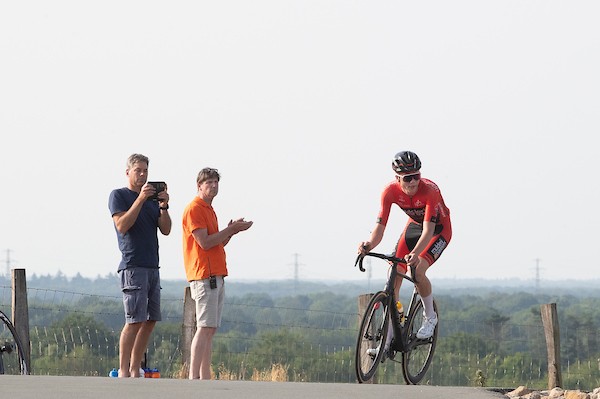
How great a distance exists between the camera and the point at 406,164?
1205cm

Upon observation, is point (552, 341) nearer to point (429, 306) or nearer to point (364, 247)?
point (429, 306)

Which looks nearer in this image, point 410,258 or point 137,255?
point 137,255

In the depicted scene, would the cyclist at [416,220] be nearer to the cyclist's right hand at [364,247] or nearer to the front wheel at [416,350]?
the cyclist's right hand at [364,247]

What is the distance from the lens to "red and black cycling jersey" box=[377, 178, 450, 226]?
12.2 m

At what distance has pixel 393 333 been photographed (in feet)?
41.4

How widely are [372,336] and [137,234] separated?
2.43 m

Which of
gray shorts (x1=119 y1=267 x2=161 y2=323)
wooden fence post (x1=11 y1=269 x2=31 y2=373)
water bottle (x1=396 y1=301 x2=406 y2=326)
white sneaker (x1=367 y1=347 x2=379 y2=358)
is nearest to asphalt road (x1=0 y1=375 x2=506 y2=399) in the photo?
gray shorts (x1=119 y1=267 x2=161 y2=323)

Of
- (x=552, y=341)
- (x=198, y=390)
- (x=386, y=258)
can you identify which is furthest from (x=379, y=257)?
(x=552, y=341)

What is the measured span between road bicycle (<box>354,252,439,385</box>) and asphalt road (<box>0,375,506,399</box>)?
171 cm

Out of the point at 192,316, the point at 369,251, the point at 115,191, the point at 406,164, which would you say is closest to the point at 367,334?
the point at 369,251

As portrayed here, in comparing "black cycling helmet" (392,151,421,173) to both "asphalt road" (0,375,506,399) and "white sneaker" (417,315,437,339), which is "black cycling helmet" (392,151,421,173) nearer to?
"white sneaker" (417,315,437,339)

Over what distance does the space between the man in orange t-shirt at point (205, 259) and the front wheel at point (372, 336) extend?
1.33 m

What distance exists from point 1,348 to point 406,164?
12.9ft

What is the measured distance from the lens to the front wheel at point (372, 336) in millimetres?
12031
